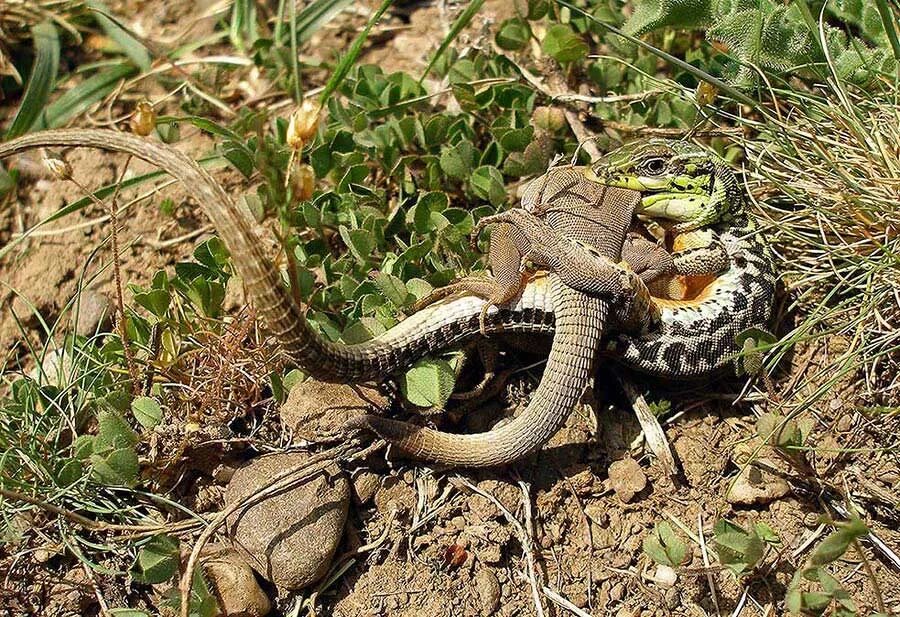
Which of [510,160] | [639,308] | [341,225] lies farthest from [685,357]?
[341,225]

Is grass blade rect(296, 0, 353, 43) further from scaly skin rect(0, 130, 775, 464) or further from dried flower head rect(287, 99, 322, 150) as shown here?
dried flower head rect(287, 99, 322, 150)

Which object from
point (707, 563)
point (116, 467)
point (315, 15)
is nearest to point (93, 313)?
point (116, 467)

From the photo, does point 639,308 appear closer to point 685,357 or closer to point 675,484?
point 685,357

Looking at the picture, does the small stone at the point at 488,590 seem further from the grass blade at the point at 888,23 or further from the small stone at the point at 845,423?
the grass blade at the point at 888,23

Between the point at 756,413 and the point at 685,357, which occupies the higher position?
the point at 685,357

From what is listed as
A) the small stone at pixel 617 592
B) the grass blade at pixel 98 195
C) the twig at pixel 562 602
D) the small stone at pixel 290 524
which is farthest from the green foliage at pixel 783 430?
the grass blade at pixel 98 195

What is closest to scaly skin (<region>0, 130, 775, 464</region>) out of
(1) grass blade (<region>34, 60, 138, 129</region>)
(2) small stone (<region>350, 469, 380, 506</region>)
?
(2) small stone (<region>350, 469, 380, 506</region>)
